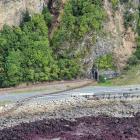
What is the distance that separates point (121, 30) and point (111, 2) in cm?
425

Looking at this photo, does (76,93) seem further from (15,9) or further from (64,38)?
(15,9)

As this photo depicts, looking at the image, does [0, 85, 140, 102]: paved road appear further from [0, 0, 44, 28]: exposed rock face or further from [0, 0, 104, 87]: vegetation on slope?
[0, 0, 44, 28]: exposed rock face

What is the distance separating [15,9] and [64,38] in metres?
7.71

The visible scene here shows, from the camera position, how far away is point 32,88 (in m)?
76.0

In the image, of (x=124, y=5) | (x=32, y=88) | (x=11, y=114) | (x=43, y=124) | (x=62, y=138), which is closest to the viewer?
(x=62, y=138)

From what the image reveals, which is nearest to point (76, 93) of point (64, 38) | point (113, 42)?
point (64, 38)

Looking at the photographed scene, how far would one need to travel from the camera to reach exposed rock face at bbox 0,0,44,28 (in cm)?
8375

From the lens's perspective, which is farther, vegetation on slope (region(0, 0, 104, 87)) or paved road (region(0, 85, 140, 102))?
vegetation on slope (region(0, 0, 104, 87))

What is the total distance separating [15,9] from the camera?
8500 centimetres

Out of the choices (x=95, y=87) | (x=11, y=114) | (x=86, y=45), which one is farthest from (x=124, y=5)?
(x=11, y=114)

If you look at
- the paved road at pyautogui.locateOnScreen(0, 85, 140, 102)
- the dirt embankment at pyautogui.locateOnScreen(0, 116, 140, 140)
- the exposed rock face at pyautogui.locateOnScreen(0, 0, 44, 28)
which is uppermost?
the exposed rock face at pyautogui.locateOnScreen(0, 0, 44, 28)

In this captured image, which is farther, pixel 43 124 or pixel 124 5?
pixel 124 5

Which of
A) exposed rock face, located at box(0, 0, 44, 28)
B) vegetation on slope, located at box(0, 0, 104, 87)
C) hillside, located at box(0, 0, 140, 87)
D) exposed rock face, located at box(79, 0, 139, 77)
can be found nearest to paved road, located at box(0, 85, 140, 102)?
vegetation on slope, located at box(0, 0, 104, 87)

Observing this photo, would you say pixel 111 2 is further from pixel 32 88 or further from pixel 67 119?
pixel 67 119
